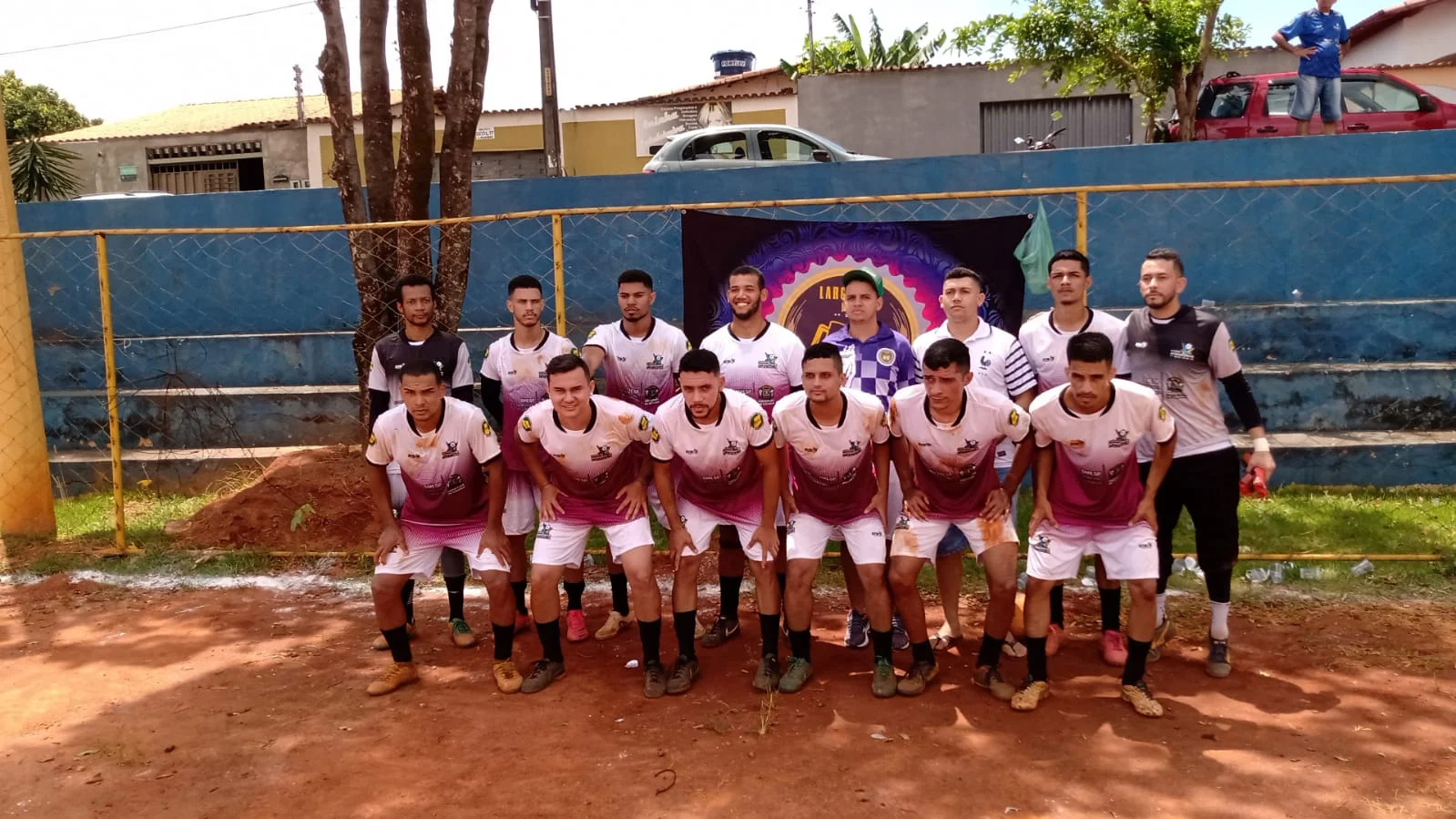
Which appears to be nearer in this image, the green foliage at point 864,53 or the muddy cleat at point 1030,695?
the muddy cleat at point 1030,695

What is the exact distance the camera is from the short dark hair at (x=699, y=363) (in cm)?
449

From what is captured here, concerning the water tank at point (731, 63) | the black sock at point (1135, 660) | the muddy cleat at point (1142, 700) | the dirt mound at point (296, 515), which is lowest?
the muddy cleat at point (1142, 700)

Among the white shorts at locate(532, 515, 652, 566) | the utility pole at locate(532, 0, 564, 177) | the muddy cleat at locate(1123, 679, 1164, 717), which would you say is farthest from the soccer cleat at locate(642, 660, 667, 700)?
the utility pole at locate(532, 0, 564, 177)

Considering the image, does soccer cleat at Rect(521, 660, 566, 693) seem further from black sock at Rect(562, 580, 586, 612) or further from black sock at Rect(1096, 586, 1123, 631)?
black sock at Rect(1096, 586, 1123, 631)

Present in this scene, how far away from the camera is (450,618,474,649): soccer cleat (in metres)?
5.41

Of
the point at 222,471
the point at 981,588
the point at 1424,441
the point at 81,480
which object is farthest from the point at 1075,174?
the point at 81,480

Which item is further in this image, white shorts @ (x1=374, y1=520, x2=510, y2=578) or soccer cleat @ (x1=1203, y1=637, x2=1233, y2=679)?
white shorts @ (x1=374, y1=520, x2=510, y2=578)

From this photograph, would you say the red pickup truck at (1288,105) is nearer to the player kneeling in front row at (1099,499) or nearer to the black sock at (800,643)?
the player kneeling in front row at (1099,499)

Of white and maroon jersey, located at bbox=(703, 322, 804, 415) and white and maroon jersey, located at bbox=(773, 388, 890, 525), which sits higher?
white and maroon jersey, located at bbox=(703, 322, 804, 415)

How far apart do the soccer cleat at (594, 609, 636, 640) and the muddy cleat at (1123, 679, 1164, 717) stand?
2.53 metres

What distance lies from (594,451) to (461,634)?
4.70 ft

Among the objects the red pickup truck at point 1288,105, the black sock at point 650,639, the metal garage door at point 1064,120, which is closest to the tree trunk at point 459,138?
the black sock at point 650,639

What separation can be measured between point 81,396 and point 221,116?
24.3 meters

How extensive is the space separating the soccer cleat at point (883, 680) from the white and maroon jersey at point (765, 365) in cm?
130
